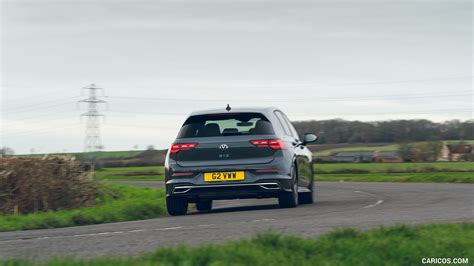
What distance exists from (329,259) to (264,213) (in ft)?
21.0

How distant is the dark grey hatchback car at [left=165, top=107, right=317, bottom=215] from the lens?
50.3 feet

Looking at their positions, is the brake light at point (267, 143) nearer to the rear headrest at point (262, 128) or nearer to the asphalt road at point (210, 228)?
the rear headrest at point (262, 128)

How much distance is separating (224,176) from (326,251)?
6866 mm

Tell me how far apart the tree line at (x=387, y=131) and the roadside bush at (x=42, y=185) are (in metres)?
31.0

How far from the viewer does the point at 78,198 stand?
20.4 meters

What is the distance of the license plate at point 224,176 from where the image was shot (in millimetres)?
15305

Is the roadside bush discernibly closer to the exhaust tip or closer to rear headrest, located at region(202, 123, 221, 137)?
the exhaust tip

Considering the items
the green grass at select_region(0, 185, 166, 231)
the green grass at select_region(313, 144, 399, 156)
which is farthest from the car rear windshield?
the green grass at select_region(313, 144, 399, 156)

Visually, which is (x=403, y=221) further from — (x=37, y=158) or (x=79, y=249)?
(x=37, y=158)

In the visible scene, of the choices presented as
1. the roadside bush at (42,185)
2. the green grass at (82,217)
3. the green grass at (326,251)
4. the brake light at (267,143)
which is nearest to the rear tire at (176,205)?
the green grass at (82,217)

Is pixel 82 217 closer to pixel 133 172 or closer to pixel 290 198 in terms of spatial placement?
pixel 290 198

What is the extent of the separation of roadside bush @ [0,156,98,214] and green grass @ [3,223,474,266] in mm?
10503

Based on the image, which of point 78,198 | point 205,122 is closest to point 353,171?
point 78,198

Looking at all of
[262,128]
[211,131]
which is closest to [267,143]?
[262,128]
